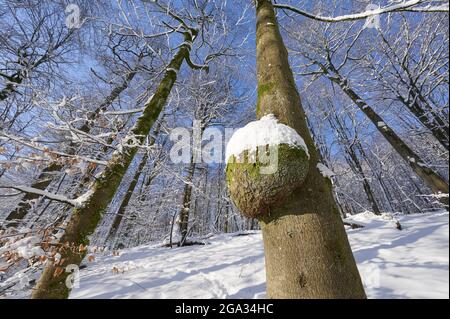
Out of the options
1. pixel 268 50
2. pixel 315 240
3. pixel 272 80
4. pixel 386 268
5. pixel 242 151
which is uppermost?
pixel 268 50

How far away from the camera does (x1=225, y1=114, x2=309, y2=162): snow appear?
1029 mm

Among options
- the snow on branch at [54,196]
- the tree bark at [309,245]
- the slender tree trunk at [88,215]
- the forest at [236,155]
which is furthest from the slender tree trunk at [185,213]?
the tree bark at [309,245]

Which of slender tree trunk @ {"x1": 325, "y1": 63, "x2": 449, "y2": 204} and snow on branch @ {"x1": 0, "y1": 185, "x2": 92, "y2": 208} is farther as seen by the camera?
slender tree trunk @ {"x1": 325, "y1": 63, "x2": 449, "y2": 204}

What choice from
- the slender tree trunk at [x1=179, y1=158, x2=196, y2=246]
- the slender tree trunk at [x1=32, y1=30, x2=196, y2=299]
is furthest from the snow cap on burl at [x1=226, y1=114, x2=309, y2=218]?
the slender tree trunk at [x1=179, y1=158, x2=196, y2=246]

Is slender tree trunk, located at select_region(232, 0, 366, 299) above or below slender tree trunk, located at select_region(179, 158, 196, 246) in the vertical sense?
below

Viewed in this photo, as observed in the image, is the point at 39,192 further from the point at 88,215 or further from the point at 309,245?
the point at 309,245

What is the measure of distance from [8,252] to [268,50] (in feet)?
9.11

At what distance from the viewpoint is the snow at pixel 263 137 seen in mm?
1029

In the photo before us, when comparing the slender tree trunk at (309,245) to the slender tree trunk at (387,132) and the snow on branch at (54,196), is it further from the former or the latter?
the slender tree trunk at (387,132)

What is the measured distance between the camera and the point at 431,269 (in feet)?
7.83

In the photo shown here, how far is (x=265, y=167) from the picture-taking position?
3.27 ft

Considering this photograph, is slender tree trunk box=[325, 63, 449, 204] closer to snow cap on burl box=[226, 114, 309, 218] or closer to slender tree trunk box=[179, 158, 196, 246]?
snow cap on burl box=[226, 114, 309, 218]

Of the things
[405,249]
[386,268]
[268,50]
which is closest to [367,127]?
[405,249]
